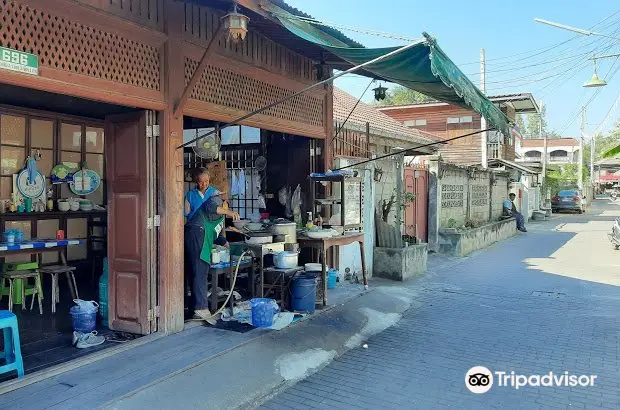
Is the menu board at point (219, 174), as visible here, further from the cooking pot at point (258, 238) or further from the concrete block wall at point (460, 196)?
the concrete block wall at point (460, 196)

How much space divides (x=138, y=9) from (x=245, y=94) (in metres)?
1.93

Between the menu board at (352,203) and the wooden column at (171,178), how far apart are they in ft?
12.0

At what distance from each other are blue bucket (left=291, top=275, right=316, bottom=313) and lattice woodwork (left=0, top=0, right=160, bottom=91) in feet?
10.4

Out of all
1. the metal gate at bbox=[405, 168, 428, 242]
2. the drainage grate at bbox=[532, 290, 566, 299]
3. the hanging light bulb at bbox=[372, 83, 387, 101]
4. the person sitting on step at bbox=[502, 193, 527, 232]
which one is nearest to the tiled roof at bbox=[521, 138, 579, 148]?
the person sitting on step at bbox=[502, 193, 527, 232]

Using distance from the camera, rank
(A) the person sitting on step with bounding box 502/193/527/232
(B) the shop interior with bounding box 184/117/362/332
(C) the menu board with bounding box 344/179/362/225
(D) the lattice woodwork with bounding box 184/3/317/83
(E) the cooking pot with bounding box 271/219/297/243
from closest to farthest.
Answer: (D) the lattice woodwork with bounding box 184/3/317/83 → (B) the shop interior with bounding box 184/117/362/332 → (E) the cooking pot with bounding box 271/219/297/243 → (C) the menu board with bounding box 344/179/362/225 → (A) the person sitting on step with bounding box 502/193/527/232

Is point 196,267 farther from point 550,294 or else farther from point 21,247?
point 550,294

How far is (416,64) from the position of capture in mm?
5445

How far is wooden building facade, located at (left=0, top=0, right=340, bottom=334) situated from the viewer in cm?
436

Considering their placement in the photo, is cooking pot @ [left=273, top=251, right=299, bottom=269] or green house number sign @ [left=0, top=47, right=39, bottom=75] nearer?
green house number sign @ [left=0, top=47, right=39, bottom=75]

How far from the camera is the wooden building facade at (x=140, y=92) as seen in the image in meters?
4.36

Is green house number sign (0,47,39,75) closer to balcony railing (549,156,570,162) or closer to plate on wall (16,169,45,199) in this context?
plate on wall (16,169,45,199)

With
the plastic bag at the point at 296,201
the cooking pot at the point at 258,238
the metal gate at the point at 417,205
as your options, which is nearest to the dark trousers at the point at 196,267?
the cooking pot at the point at 258,238

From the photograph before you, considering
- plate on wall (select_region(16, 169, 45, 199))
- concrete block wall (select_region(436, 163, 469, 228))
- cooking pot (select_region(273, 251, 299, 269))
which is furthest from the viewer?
concrete block wall (select_region(436, 163, 469, 228))

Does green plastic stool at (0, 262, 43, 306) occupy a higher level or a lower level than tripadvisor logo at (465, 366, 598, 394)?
higher
